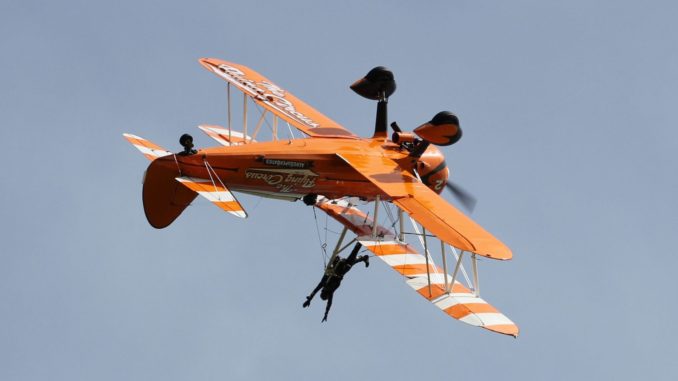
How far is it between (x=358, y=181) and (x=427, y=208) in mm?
2826

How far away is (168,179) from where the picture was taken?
104 feet

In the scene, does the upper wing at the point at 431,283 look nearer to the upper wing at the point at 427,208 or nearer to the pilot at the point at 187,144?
the upper wing at the point at 427,208

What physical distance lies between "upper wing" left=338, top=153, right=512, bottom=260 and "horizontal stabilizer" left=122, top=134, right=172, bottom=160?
4.21 meters

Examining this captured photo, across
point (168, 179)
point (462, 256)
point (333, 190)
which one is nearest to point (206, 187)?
point (168, 179)

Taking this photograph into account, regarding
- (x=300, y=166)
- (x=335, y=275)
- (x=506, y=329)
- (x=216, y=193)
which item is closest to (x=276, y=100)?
(x=300, y=166)

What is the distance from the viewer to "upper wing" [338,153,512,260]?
1127 inches

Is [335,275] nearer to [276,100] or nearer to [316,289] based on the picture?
[316,289]

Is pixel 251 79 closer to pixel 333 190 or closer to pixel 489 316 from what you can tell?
pixel 333 190

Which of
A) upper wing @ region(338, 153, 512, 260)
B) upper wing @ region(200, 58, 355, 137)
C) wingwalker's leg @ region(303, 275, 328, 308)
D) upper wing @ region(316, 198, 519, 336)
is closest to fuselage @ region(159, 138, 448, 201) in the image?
upper wing @ region(338, 153, 512, 260)

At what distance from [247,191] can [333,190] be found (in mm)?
2099

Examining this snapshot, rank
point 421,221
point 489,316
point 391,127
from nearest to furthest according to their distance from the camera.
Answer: point 421,221
point 489,316
point 391,127

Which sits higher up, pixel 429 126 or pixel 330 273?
pixel 429 126

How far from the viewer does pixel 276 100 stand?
119ft

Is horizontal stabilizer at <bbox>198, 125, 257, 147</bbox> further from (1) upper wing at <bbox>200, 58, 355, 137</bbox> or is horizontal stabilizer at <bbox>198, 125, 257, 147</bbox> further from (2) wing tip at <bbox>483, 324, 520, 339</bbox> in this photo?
(2) wing tip at <bbox>483, 324, 520, 339</bbox>
